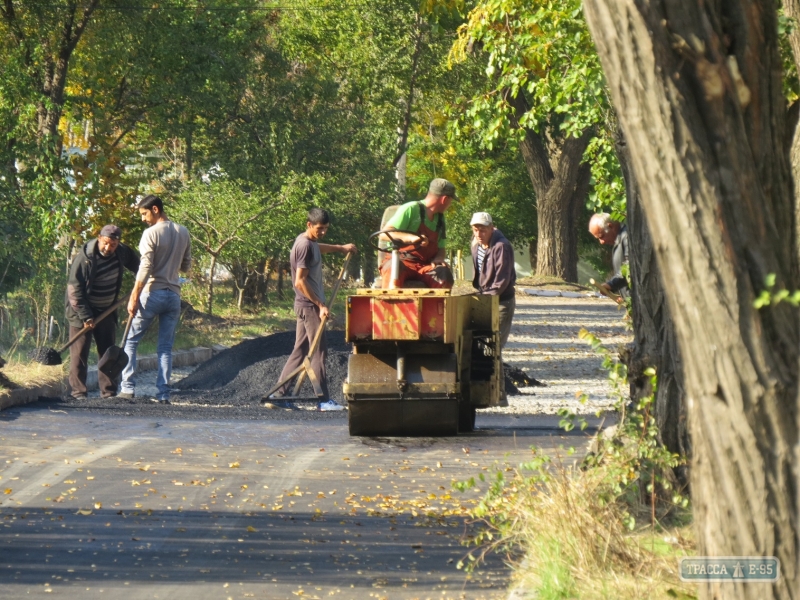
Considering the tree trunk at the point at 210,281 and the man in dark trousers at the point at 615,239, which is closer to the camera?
the man in dark trousers at the point at 615,239

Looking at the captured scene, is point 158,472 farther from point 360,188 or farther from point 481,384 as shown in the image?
point 360,188

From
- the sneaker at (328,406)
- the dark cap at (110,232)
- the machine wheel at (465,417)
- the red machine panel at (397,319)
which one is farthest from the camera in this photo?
the dark cap at (110,232)

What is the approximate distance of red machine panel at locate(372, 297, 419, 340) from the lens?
1039 cm

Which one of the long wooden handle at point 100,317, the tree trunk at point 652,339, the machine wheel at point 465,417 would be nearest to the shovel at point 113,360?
the long wooden handle at point 100,317

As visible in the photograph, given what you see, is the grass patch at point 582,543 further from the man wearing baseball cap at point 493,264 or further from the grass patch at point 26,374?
the grass patch at point 26,374

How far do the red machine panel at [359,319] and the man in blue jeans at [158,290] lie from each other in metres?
3.61

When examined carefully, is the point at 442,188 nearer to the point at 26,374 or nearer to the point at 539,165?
the point at 26,374

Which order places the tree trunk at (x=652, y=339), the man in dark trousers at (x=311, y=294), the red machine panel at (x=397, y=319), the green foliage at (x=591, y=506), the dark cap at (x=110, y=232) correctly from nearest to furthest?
the green foliage at (x=591, y=506), the tree trunk at (x=652, y=339), the red machine panel at (x=397, y=319), the man in dark trousers at (x=311, y=294), the dark cap at (x=110, y=232)

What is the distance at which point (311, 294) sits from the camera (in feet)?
42.7

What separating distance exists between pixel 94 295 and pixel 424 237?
4.50 m

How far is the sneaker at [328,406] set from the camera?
1306 centimetres

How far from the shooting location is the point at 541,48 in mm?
14633

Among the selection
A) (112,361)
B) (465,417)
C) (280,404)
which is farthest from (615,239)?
(112,361)

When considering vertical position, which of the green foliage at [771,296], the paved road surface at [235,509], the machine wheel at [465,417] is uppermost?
the green foliage at [771,296]
